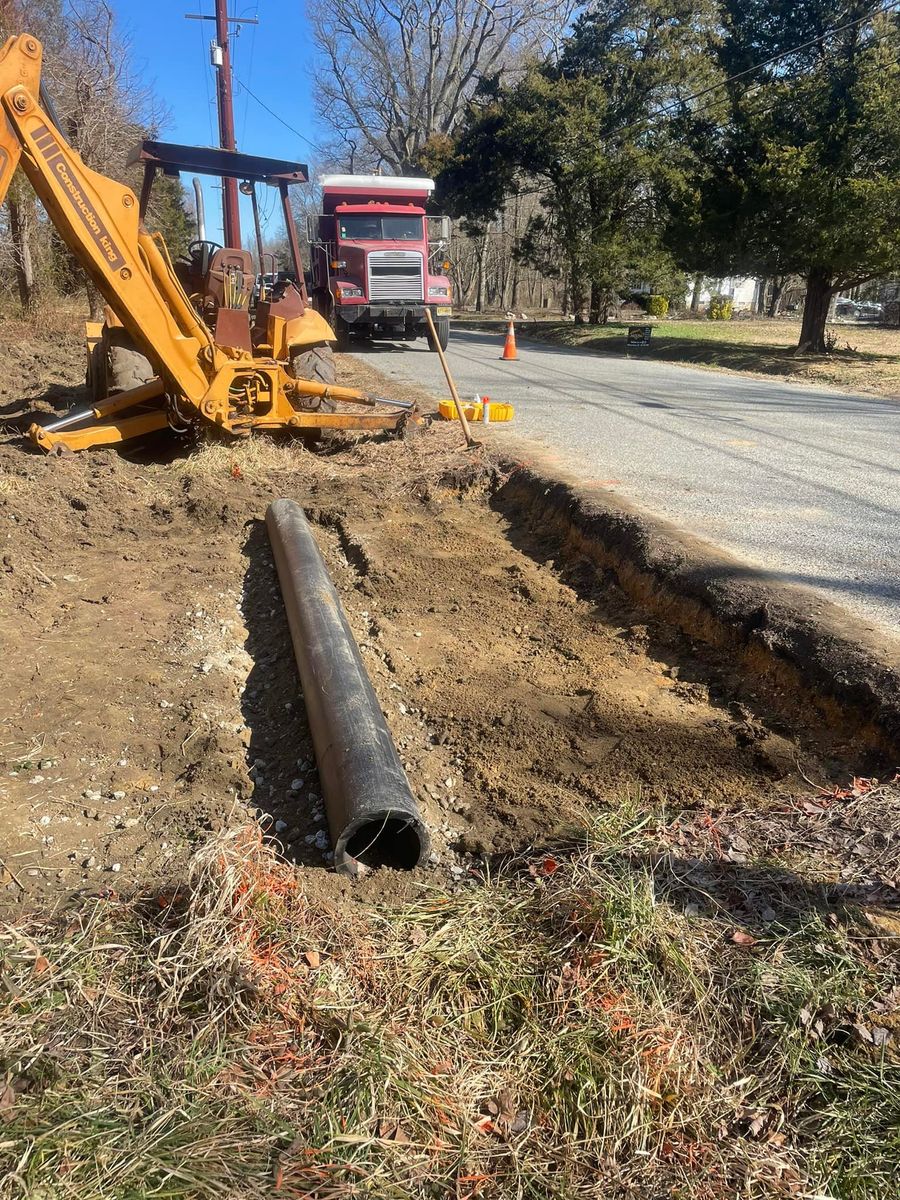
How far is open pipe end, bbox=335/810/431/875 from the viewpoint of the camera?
295cm

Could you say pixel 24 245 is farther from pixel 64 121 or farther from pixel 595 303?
pixel 595 303

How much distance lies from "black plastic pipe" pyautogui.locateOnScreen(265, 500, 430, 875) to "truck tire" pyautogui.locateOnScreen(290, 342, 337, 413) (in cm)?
518

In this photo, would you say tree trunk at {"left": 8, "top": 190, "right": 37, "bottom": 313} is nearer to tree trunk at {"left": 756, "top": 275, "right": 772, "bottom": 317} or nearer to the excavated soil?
the excavated soil

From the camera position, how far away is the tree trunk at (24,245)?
680 inches

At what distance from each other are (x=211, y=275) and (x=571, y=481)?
14.2 feet

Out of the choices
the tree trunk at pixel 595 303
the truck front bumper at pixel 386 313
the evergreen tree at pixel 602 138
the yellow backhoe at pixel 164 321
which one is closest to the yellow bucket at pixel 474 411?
the yellow backhoe at pixel 164 321

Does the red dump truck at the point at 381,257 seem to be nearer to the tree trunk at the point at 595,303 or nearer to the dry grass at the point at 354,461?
the dry grass at the point at 354,461

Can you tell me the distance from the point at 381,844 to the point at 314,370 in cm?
722

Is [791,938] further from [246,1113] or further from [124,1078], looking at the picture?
[124,1078]

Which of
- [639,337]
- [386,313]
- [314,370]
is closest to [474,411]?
[314,370]

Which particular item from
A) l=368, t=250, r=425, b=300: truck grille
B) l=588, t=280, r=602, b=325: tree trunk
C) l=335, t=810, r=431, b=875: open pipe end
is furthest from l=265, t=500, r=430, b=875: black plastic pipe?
l=588, t=280, r=602, b=325: tree trunk

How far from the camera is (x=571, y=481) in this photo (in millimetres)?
7527

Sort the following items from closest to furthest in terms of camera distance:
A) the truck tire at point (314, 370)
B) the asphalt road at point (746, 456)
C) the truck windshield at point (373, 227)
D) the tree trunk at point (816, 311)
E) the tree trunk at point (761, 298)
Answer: the asphalt road at point (746, 456), the truck tire at point (314, 370), the truck windshield at point (373, 227), the tree trunk at point (816, 311), the tree trunk at point (761, 298)

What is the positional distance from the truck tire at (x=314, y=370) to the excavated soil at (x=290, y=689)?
217 cm
